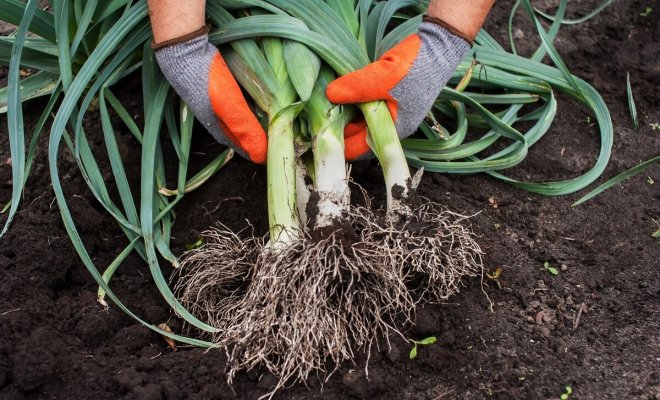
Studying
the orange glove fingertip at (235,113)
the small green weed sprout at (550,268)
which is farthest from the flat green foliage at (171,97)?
the small green weed sprout at (550,268)

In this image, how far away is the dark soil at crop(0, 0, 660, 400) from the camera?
1366 millimetres

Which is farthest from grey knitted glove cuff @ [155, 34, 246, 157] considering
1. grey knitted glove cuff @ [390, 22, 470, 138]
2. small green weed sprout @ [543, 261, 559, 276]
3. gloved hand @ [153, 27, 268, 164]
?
small green weed sprout @ [543, 261, 559, 276]

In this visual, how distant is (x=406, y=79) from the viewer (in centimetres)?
163

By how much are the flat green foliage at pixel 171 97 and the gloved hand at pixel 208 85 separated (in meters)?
0.06

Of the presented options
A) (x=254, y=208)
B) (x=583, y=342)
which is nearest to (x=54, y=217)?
(x=254, y=208)

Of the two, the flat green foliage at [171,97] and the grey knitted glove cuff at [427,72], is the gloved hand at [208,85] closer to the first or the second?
the flat green foliage at [171,97]

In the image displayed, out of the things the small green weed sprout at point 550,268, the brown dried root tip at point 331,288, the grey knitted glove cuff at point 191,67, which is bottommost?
the small green weed sprout at point 550,268

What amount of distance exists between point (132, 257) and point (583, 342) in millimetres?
1006

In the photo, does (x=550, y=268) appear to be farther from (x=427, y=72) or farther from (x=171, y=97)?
(x=171, y=97)

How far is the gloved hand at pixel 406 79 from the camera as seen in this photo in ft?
5.26

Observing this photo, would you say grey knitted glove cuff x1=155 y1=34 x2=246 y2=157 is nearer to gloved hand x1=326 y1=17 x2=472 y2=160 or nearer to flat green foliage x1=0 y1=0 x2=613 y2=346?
flat green foliage x1=0 y1=0 x2=613 y2=346

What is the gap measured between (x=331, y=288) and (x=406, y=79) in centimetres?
51

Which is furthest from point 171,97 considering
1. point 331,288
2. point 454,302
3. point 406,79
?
point 454,302

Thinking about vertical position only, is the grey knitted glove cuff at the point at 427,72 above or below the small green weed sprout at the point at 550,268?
above
